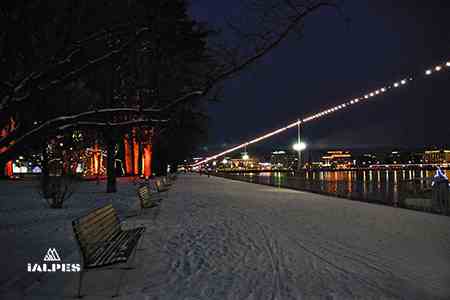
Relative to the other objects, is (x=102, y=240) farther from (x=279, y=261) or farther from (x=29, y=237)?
(x=29, y=237)

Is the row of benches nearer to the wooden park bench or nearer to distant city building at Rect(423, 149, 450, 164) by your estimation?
the wooden park bench

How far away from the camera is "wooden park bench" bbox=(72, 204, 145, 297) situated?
4875mm

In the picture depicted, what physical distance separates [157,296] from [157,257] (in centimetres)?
201

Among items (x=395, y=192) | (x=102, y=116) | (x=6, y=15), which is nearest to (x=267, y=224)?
(x=102, y=116)

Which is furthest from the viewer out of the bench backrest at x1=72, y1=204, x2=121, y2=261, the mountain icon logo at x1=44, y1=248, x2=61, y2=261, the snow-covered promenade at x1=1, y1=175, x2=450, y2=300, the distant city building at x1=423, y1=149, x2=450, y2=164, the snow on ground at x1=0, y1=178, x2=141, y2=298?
the distant city building at x1=423, y1=149, x2=450, y2=164

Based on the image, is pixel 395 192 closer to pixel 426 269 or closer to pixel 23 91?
pixel 426 269

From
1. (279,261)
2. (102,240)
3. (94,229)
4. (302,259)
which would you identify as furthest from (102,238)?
(302,259)

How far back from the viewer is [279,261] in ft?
21.5

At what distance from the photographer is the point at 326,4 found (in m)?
5.29

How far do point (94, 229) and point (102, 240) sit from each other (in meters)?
0.41

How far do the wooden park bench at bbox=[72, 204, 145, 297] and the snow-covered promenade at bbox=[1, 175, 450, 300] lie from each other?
1.13ft

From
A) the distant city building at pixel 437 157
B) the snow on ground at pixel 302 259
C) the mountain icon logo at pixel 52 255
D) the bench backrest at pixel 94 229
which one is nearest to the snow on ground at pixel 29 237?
the mountain icon logo at pixel 52 255

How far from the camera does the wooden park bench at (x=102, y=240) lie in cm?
488

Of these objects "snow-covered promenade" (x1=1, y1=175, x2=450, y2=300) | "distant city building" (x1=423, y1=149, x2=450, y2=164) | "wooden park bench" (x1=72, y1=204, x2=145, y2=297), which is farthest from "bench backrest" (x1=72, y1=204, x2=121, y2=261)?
"distant city building" (x1=423, y1=149, x2=450, y2=164)
